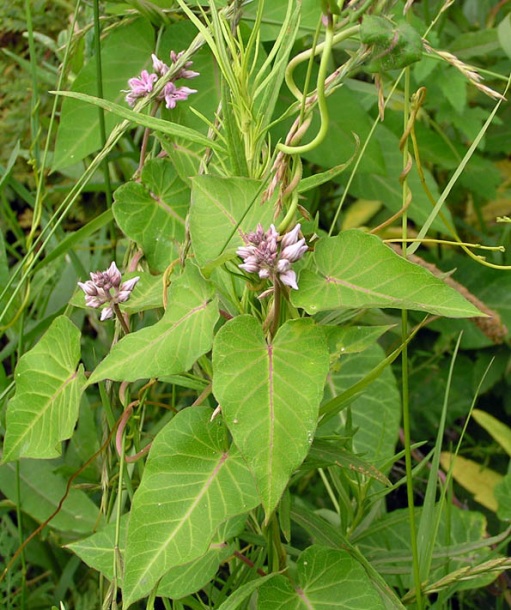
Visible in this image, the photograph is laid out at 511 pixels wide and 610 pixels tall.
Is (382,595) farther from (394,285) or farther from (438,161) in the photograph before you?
(438,161)

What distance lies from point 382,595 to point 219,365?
304 millimetres

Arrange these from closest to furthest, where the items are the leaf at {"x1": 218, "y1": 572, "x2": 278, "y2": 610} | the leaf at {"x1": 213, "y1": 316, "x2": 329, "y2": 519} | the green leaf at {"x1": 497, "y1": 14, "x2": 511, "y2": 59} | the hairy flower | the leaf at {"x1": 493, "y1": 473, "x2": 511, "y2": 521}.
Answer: the leaf at {"x1": 213, "y1": 316, "x2": 329, "y2": 519}, the leaf at {"x1": 218, "y1": 572, "x2": 278, "y2": 610}, the hairy flower, the green leaf at {"x1": 497, "y1": 14, "x2": 511, "y2": 59}, the leaf at {"x1": 493, "y1": 473, "x2": 511, "y2": 521}

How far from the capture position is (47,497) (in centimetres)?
108

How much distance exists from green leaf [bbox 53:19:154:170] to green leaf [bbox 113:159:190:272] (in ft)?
0.60

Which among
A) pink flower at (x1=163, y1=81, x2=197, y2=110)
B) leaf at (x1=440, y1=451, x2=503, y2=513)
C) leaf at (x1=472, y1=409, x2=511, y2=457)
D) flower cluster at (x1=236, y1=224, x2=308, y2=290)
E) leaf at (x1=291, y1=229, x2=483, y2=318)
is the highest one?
pink flower at (x1=163, y1=81, x2=197, y2=110)

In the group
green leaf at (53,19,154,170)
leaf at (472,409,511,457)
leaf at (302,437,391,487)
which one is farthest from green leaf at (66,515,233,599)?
leaf at (472,409,511,457)

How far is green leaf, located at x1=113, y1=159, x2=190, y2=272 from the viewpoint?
34.6 inches

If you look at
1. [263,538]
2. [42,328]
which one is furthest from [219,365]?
[42,328]

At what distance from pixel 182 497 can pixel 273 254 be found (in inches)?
8.4

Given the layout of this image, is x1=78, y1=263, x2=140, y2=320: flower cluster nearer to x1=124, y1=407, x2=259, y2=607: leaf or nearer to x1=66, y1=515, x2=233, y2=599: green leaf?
x1=124, y1=407, x2=259, y2=607: leaf

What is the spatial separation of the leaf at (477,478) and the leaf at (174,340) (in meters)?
0.76

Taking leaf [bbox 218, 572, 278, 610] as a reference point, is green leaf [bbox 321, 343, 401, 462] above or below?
below

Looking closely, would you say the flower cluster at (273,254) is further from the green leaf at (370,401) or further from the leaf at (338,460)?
the green leaf at (370,401)

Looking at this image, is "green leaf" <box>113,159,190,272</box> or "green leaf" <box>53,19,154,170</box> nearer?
"green leaf" <box>113,159,190,272</box>
